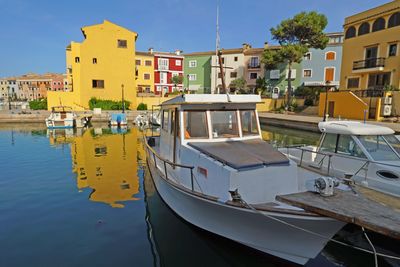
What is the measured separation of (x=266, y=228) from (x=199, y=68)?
177 ft

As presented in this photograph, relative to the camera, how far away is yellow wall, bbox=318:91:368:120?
26.5 metres

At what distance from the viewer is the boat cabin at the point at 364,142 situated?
746cm

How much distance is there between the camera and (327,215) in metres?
3.74

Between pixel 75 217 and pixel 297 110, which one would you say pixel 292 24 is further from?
pixel 75 217

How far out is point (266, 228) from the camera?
15.7ft

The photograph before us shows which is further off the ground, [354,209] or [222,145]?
[222,145]

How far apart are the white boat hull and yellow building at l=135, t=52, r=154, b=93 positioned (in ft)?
171

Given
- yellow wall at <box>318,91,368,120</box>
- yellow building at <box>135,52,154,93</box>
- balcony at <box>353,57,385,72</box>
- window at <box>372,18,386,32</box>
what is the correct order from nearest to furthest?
yellow wall at <box>318,91,368,120</box> < window at <box>372,18,386,32</box> < balcony at <box>353,57,385,72</box> < yellow building at <box>135,52,154,93</box>

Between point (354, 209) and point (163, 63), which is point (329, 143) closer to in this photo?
point (354, 209)

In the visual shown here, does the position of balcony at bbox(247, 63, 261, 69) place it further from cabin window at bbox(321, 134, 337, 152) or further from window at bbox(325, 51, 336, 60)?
cabin window at bbox(321, 134, 337, 152)

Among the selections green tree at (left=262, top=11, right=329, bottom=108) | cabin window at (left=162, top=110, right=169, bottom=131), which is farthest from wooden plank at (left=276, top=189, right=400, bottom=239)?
green tree at (left=262, top=11, right=329, bottom=108)

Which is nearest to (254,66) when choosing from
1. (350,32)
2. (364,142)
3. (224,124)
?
(350,32)

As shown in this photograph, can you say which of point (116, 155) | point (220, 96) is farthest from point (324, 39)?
point (220, 96)

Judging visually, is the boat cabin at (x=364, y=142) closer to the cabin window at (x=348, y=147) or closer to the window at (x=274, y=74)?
the cabin window at (x=348, y=147)
